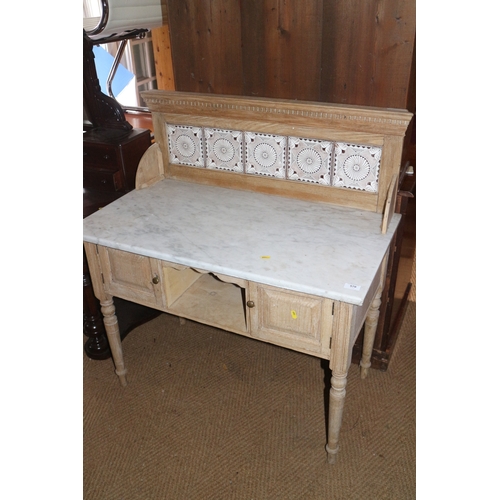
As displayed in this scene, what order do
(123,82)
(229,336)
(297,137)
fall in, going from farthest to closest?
(123,82)
(229,336)
(297,137)

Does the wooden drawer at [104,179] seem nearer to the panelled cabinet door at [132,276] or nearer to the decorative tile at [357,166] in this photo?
the panelled cabinet door at [132,276]

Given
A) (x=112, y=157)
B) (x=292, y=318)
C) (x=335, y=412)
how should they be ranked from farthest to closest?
1. (x=112, y=157)
2. (x=335, y=412)
3. (x=292, y=318)

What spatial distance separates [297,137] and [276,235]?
39 cm

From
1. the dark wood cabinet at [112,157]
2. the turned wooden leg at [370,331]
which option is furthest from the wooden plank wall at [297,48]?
the turned wooden leg at [370,331]

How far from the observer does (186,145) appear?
2.01 meters

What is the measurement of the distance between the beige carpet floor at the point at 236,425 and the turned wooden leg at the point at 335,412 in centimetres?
6

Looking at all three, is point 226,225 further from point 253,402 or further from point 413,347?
point 413,347

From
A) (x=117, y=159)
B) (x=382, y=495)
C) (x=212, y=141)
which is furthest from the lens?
(x=117, y=159)

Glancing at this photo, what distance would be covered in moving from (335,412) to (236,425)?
0.45m

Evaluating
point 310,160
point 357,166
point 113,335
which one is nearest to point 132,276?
point 113,335

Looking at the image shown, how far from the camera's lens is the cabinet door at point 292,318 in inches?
56.5

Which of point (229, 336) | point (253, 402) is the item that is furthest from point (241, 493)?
Answer: point (229, 336)

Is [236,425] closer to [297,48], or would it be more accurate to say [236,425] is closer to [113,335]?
[113,335]

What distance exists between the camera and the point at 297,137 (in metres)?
1.77
